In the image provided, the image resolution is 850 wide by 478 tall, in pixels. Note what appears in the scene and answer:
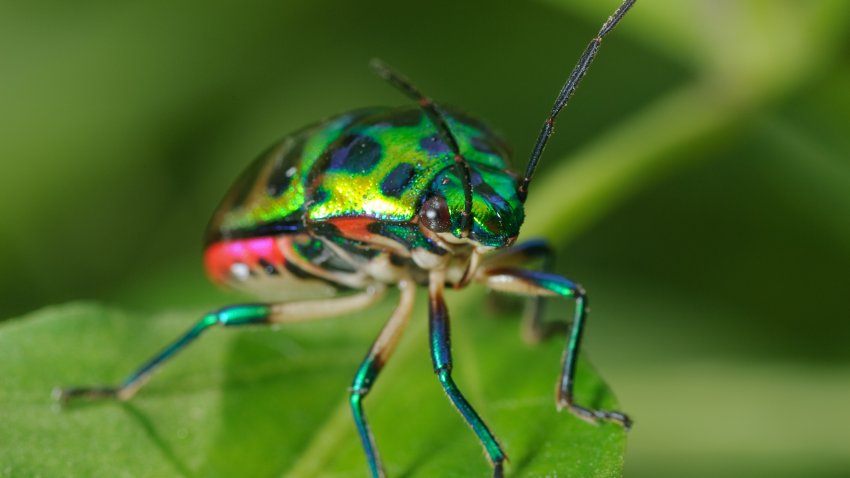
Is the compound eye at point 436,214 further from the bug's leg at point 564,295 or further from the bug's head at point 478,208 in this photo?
the bug's leg at point 564,295

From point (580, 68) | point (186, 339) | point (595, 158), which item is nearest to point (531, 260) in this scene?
point (595, 158)

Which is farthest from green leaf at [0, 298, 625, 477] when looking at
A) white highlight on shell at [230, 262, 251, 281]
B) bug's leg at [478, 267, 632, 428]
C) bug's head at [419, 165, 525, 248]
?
bug's head at [419, 165, 525, 248]

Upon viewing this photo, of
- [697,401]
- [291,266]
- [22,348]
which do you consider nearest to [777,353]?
[697,401]

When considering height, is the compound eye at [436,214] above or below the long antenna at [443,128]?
below

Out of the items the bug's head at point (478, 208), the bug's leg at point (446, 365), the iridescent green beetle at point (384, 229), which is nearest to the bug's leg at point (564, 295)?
the iridescent green beetle at point (384, 229)

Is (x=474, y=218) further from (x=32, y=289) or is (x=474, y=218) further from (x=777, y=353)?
(x=32, y=289)
